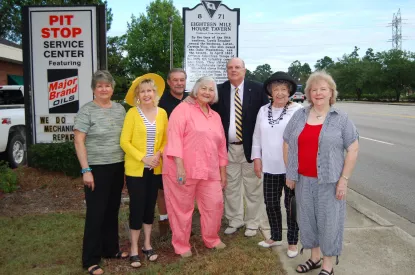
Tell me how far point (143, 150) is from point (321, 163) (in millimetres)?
1666

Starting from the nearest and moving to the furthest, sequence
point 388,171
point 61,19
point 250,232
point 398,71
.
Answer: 1. point 250,232
2. point 61,19
3. point 388,171
4. point 398,71

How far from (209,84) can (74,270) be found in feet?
7.42

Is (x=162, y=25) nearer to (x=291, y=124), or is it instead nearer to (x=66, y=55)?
(x=66, y=55)

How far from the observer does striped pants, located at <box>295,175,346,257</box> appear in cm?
358

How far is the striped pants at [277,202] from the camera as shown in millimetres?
4297

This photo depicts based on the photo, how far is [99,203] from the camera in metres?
3.96

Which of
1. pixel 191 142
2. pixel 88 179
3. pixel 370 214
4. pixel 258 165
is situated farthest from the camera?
pixel 370 214

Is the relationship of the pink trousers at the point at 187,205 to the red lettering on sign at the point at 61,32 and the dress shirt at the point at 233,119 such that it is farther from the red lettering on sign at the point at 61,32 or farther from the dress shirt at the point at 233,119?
the red lettering on sign at the point at 61,32

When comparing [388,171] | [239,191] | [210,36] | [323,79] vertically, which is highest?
[210,36]

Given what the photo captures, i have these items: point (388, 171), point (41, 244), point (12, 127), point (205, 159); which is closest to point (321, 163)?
point (205, 159)

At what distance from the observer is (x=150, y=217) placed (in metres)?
4.26

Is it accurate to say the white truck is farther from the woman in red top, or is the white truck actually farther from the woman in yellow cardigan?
the woman in red top

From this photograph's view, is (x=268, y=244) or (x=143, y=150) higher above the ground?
(x=143, y=150)

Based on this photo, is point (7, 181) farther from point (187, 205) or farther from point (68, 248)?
point (187, 205)
